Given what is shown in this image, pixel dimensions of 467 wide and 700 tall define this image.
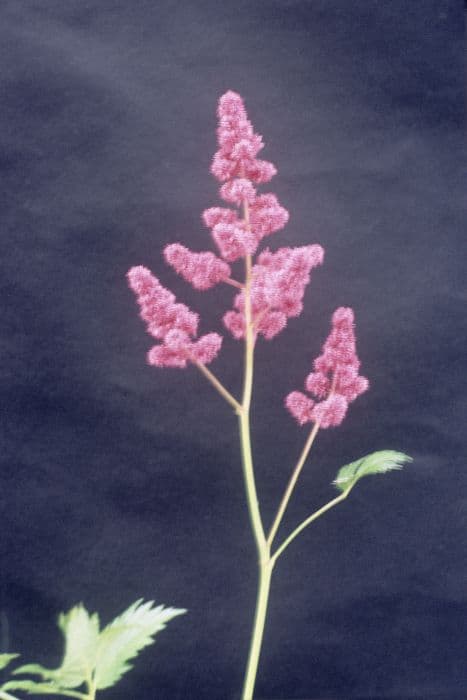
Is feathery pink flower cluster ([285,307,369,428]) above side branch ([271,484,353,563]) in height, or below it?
above

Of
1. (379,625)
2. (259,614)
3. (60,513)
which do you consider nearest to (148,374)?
(60,513)

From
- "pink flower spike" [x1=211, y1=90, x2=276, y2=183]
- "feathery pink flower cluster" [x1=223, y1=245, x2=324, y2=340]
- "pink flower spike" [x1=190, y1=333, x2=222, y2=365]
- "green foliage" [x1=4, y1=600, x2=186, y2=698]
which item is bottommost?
"green foliage" [x1=4, y1=600, x2=186, y2=698]

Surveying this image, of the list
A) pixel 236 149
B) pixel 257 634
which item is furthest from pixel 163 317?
pixel 257 634

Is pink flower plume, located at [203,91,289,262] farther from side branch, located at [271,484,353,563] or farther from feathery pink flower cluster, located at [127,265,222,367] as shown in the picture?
side branch, located at [271,484,353,563]

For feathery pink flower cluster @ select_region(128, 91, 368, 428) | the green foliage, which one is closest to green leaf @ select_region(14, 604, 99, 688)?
the green foliage

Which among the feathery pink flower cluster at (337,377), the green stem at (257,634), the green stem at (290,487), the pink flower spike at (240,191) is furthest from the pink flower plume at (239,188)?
the green stem at (257,634)

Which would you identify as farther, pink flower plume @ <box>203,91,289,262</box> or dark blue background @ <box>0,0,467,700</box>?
dark blue background @ <box>0,0,467,700</box>

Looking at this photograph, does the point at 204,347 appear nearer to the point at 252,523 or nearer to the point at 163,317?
the point at 163,317

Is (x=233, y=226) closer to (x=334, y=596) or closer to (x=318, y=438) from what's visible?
(x=318, y=438)
